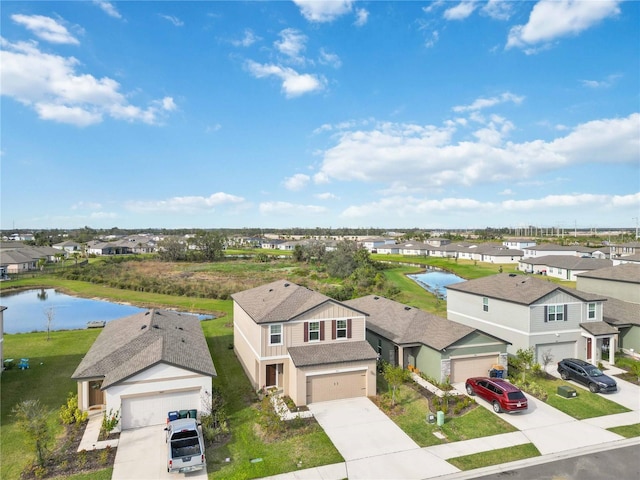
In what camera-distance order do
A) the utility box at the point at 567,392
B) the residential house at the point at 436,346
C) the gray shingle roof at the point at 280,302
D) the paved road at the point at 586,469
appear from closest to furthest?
1. the paved road at the point at 586,469
2. the utility box at the point at 567,392
3. the gray shingle roof at the point at 280,302
4. the residential house at the point at 436,346

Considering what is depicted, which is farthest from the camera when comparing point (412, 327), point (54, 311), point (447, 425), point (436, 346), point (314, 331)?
point (54, 311)

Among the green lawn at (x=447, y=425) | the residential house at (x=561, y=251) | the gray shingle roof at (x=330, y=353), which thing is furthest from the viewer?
the residential house at (x=561, y=251)

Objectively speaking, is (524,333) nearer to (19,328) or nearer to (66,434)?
(66,434)

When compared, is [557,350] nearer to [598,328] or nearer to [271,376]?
[598,328]

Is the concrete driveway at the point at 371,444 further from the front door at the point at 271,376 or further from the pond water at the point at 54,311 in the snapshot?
the pond water at the point at 54,311

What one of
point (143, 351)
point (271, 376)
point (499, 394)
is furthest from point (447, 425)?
point (143, 351)

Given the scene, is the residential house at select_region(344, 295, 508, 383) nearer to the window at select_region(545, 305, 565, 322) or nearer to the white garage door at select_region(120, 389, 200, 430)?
the window at select_region(545, 305, 565, 322)

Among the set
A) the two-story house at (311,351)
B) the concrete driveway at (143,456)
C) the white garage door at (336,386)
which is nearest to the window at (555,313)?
the two-story house at (311,351)

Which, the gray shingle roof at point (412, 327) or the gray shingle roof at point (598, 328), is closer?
the gray shingle roof at point (412, 327)
